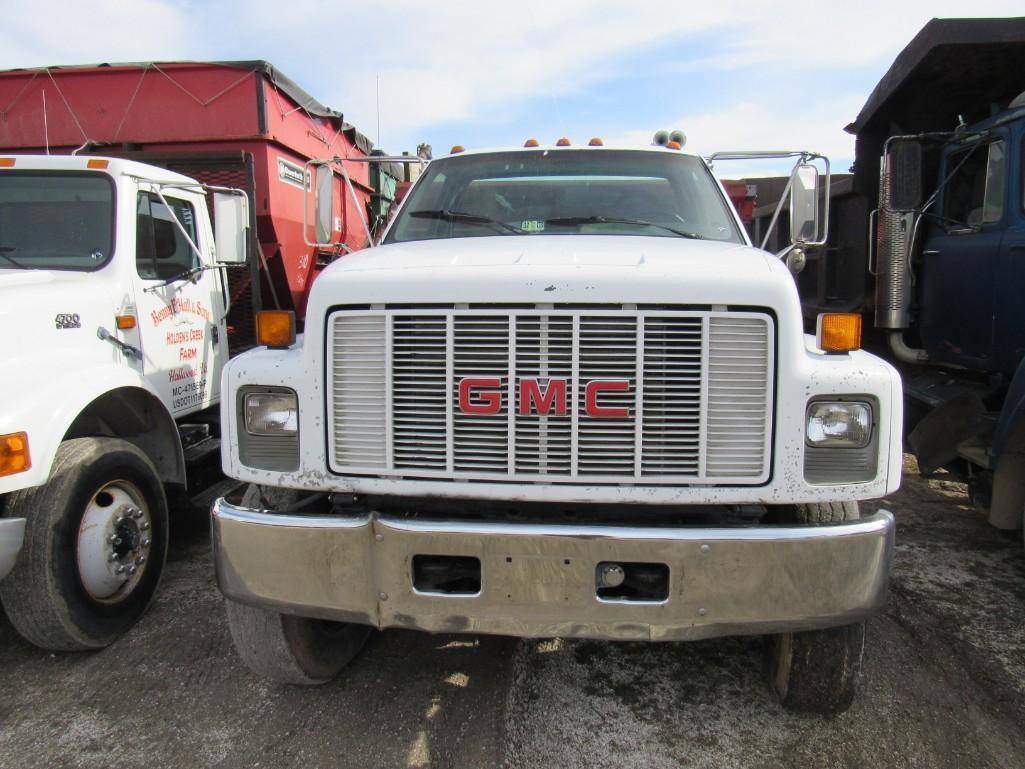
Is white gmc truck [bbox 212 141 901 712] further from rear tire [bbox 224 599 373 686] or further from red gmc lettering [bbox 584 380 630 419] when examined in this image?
rear tire [bbox 224 599 373 686]

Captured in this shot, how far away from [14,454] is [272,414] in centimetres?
123

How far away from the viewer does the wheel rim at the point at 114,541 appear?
3396 millimetres

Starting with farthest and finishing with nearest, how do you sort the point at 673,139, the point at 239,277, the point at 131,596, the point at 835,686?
the point at 239,277
the point at 673,139
the point at 131,596
the point at 835,686

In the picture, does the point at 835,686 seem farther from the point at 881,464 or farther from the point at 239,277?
the point at 239,277

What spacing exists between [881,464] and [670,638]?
86cm

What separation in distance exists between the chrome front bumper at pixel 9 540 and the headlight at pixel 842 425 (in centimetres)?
307

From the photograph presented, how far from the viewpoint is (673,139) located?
4418 millimetres

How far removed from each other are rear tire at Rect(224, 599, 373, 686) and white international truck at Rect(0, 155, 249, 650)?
983mm

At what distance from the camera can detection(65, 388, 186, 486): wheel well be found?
146 inches

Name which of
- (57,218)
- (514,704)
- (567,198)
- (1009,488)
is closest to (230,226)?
(57,218)

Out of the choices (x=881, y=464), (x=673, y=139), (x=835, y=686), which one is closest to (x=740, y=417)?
(x=881, y=464)

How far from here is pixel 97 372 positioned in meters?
→ 3.47

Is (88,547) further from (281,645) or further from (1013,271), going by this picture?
(1013,271)

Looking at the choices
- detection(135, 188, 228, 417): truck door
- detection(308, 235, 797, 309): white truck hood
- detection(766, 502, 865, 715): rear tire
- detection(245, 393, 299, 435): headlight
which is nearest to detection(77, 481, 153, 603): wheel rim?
detection(135, 188, 228, 417): truck door
